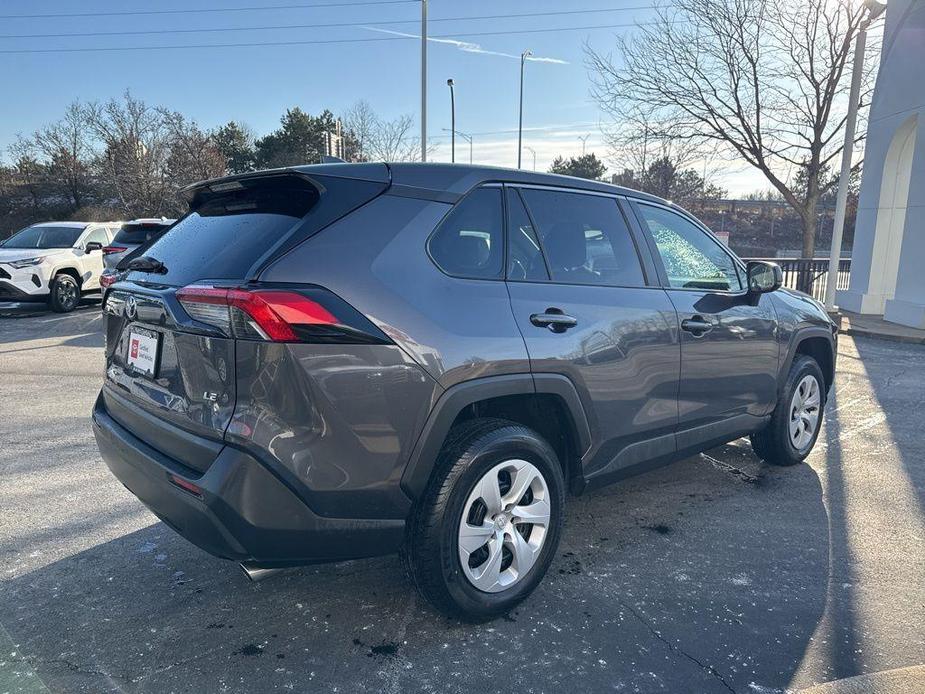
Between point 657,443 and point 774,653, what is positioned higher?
point 657,443

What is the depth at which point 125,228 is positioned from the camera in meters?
12.4

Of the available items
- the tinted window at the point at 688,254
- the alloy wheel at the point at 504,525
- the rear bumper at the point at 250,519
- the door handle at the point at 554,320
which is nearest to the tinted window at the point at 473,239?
the door handle at the point at 554,320

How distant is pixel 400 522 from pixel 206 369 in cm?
88

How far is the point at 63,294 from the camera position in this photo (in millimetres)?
12328

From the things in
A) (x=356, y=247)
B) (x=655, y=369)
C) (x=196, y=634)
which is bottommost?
(x=196, y=634)

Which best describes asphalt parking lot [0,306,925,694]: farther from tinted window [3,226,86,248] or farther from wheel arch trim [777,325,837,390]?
tinted window [3,226,86,248]

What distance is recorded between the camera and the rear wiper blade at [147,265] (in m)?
2.65

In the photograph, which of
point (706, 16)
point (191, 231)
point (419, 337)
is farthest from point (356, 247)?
point (706, 16)

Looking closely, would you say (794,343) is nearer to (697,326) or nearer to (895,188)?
(697,326)

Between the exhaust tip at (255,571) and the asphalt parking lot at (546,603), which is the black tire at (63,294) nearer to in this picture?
the asphalt parking lot at (546,603)

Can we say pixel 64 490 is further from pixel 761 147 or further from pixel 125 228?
pixel 761 147

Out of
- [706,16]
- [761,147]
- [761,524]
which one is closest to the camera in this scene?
[761,524]

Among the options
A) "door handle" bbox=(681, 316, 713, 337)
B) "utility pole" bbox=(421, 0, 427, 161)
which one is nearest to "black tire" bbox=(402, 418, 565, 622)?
"door handle" bbox=(681, 316, 713, 337)

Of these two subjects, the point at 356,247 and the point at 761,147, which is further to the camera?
the point at 761,147
